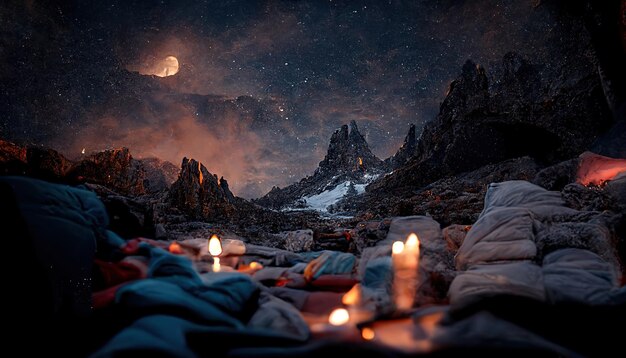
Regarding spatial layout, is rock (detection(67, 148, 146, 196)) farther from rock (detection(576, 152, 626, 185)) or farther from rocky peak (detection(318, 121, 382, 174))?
rocky peak (detection(318, 121, 382, 174))

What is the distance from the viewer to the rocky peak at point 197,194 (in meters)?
31.7

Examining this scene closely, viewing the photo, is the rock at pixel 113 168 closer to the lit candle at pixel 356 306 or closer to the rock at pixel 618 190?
the lit candle at pixel 356 306

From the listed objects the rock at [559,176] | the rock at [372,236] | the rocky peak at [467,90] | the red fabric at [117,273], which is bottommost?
the rock at [372,236]

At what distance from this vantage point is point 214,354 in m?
1.28

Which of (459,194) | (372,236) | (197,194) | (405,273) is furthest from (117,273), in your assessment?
(197,194)

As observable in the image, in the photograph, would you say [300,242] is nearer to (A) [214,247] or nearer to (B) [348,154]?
(A) [214,247]

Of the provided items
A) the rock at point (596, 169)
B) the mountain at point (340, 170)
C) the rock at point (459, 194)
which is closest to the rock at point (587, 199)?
the rock at point (596, 169)

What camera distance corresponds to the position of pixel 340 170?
118 m

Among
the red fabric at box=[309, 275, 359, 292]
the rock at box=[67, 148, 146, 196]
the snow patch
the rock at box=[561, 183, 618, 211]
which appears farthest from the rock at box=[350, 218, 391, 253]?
the snow patch

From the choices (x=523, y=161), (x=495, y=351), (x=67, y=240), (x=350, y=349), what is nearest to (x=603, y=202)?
(x=495, y=351)

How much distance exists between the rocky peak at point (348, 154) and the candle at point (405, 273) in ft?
370

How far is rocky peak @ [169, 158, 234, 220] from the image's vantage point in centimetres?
3172

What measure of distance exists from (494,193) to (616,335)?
333cm

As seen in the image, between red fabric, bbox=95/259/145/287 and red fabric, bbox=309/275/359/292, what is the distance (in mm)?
1493
